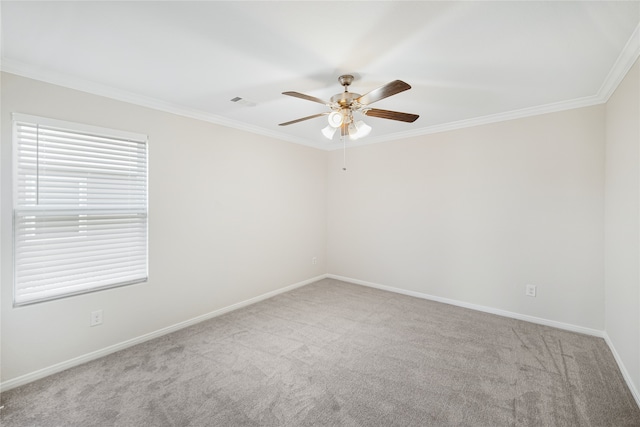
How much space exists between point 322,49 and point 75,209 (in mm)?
2415

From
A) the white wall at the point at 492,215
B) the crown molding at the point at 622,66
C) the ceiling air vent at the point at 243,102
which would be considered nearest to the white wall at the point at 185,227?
the ceiling air vent at the point at 243,102

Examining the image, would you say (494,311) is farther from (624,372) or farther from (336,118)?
(336,118)

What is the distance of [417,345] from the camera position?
2682mm

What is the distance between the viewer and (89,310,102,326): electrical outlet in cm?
246

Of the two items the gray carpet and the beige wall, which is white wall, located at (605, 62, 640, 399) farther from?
the gray carpet

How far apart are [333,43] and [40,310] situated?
9.94 ft

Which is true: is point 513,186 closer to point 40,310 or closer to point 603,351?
point 603,351

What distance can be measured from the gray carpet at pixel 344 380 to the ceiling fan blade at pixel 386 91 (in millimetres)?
2134

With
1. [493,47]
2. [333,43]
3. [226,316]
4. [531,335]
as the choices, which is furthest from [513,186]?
[226,316]

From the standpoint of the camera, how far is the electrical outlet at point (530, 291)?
316 cm

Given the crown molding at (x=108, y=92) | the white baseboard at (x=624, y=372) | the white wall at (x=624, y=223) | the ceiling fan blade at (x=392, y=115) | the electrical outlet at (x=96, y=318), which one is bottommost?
the white baseboard at (x=624, y=372)

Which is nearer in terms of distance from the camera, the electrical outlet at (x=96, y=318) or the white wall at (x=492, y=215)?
the electrical outlet at (x=96, y=318)

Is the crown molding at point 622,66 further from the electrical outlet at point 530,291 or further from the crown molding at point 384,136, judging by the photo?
the electrical outlet at point 530,291

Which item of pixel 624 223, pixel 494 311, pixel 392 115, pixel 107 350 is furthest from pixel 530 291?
pixel 107 350
